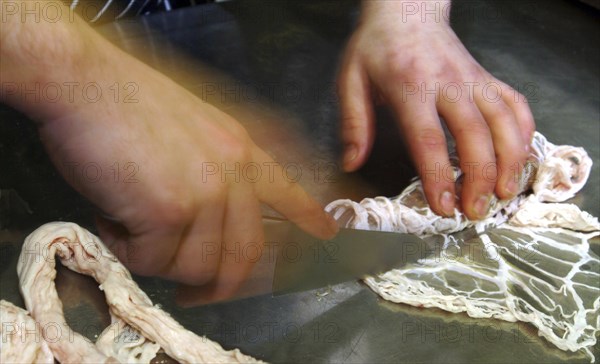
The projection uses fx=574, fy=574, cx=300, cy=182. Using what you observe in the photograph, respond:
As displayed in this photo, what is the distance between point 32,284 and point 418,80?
66cm

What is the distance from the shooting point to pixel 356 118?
0.86 meters

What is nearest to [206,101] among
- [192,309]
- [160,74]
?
[160,74]

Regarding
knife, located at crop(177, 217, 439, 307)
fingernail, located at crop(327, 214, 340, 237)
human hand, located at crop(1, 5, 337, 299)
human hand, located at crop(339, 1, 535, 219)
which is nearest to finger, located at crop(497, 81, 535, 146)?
human hand, located at crop(339, 1, 535, 219)

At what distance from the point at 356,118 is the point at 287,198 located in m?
0.23

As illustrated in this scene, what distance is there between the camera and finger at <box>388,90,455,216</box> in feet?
2.87

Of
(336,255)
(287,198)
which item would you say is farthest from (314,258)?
(287,198)

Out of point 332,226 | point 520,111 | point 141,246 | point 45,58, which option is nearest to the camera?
point 45,58

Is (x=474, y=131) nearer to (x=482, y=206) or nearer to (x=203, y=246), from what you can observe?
(x=482, y=206)

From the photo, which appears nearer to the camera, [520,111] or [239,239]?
[239,239]

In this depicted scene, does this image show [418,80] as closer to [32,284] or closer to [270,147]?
[270,147]

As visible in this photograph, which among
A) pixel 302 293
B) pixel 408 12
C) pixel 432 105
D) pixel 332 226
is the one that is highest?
pixel 408 12

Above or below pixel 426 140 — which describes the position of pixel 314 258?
below

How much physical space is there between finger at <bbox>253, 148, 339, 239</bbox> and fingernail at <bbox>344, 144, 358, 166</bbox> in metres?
0.12

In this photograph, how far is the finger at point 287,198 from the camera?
0.67m
